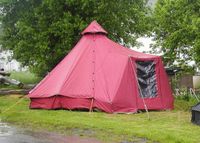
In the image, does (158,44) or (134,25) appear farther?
(134,25)

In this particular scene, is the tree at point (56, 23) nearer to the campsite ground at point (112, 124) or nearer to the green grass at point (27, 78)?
the campsite ground at point (112, 124)

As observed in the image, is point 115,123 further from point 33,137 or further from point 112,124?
point 33,137

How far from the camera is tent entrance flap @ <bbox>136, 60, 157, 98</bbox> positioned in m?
20.7

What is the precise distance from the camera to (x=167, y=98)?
2152cm

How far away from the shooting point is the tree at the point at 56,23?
28.5m

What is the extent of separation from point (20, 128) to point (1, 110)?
4.96 m

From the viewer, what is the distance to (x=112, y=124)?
51.6 ft

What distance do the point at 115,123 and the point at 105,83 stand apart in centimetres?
441

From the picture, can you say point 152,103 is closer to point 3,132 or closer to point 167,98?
point 167,98

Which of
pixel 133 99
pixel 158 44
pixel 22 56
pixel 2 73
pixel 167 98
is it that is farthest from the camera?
pixel 2 73

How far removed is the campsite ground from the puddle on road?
21.2 inches

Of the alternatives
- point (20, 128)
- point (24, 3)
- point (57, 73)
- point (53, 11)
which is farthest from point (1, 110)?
point (24, 3)

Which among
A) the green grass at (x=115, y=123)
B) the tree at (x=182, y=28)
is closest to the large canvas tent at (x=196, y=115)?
the green grass at (x=115, y=123)

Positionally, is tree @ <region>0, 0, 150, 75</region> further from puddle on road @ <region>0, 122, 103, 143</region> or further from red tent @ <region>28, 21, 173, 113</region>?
puddle on road @ <region>0, 122, 103, 143</region>
